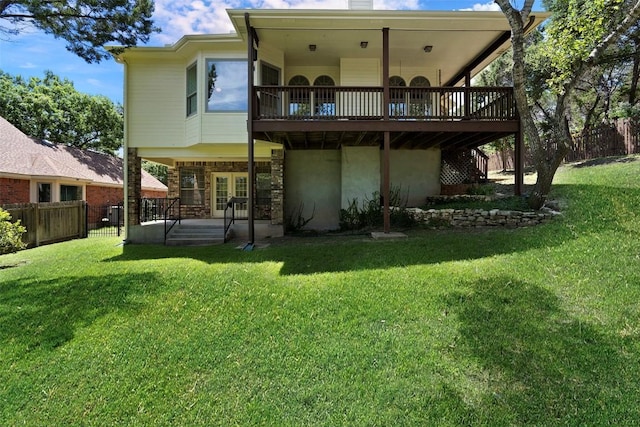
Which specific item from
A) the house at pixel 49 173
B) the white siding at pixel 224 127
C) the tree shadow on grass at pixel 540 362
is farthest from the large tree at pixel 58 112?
the tree shadow on grass at pixel 540 362

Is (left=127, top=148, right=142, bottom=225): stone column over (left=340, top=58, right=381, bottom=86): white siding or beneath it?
beneath

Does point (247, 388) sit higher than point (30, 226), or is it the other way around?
point (30, 226)

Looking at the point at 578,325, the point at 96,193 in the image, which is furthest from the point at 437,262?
the point at 96,193

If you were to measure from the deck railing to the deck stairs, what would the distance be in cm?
400

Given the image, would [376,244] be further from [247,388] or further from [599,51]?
[599,51]

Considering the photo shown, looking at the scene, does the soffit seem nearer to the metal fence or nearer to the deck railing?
the deck railing

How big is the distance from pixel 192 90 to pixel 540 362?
1141 centimetres

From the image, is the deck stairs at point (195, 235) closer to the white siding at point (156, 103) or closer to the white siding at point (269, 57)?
the white siding at point (156, 103)

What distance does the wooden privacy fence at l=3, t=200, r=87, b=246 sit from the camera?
1161cm

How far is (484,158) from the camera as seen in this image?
14.4m

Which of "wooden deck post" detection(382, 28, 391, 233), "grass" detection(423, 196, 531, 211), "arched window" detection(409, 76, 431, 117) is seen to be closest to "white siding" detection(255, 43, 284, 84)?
"wooden deck post" detection(382, 28, 391, 233)

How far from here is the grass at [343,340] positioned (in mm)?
3072

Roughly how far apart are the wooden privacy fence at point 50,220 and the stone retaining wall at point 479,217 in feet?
40.3

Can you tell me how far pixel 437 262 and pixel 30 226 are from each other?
1294 centimetres
